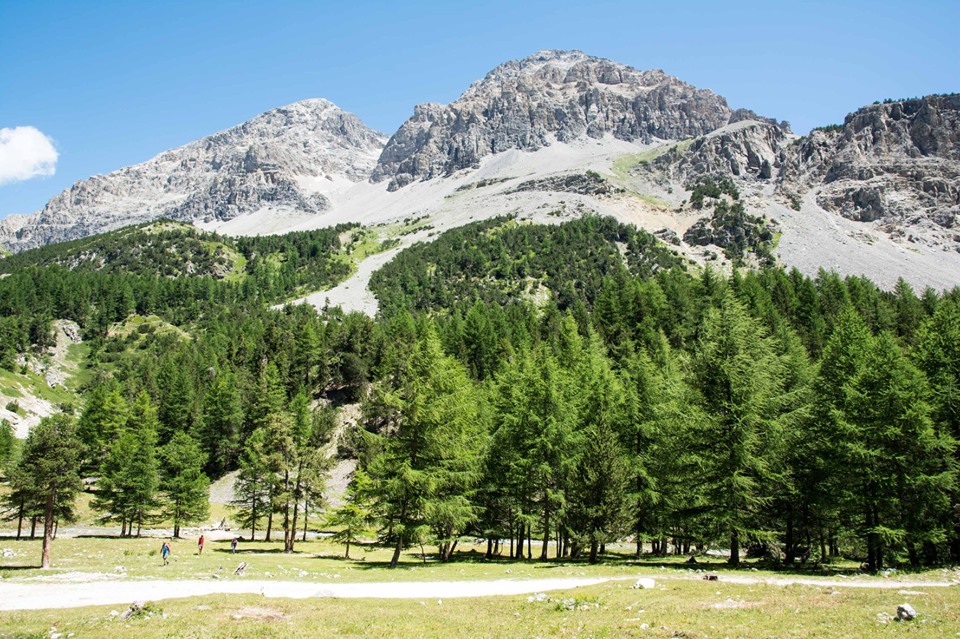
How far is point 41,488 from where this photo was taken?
1136 inches

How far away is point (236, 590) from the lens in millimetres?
20562

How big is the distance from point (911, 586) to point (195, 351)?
380ft

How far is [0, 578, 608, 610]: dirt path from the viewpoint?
18562mm

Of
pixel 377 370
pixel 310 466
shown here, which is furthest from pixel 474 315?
pixel 310 466

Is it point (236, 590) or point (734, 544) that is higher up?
point (734, 544)

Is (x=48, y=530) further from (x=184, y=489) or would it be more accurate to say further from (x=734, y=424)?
(x=734, y=424)

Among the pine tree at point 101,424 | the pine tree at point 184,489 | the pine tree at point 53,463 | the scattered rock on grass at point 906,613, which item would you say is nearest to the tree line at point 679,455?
the pine tree at point 53,463

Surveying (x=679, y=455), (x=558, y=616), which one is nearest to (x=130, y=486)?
(x=679, y=455)

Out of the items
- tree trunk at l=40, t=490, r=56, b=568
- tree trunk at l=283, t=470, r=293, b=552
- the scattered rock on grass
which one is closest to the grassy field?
the scattered rock on grass

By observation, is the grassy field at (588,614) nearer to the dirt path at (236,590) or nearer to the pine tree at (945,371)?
the dirt path at (236,590)

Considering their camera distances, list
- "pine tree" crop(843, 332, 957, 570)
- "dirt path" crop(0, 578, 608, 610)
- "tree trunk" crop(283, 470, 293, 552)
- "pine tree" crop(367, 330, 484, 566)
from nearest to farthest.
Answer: "dirt path" crop(0, 578, 608, 610), "pine tree" crop(843, 332, 957, 570), "pine tree" crop(367, 330, 484, 566), "tree trunk" crop(283, 470, 293, 552)

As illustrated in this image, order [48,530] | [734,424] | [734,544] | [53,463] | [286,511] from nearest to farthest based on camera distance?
[734,544] → [734,424] → [48,530] → [53,463] → [286,511]

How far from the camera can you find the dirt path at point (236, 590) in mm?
18562

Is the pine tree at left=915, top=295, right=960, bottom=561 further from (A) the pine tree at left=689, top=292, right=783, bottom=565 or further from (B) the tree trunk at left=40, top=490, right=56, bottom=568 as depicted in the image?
(B) the tree trunk at left=40, top=490, right=56, bottom=568
